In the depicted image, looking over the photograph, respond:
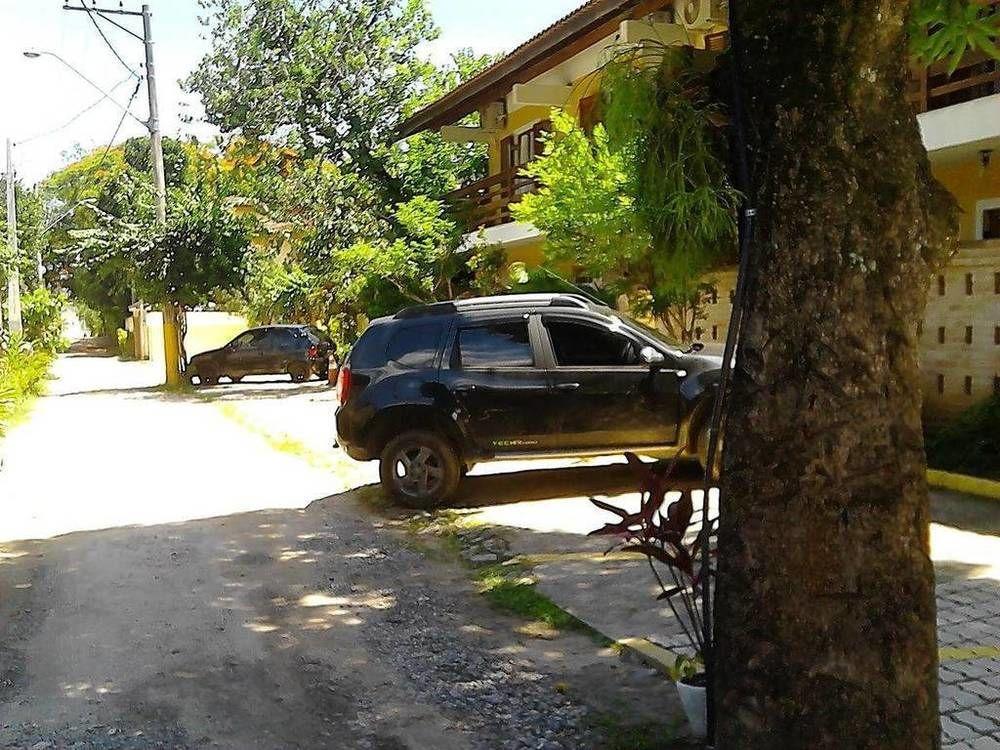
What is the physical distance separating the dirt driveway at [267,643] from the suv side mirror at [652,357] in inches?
110

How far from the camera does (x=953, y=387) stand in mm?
11195

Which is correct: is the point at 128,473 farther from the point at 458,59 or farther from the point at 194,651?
the point at 458,59

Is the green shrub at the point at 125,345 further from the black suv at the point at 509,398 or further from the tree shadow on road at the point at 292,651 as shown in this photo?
the tree shadow on road at the point at 292,651

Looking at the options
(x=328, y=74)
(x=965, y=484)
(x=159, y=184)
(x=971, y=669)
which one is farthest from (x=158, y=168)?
(x=971, y=669)

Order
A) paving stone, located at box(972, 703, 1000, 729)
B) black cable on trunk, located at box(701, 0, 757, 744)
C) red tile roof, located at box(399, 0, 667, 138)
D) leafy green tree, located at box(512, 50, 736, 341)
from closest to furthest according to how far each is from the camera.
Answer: black cable on trunk, located at box(701, 0, 757, 744)
paving stone, located at box(972, 703, 1000, 729)
leafy green tree, located at box(512, 50, 736, 341)
red tile roof, located at box(399, 0, 667, 138)

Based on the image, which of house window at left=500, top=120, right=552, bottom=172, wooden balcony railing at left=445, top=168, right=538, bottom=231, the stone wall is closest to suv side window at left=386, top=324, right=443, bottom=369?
the stone wall

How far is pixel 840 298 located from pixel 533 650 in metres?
3.10

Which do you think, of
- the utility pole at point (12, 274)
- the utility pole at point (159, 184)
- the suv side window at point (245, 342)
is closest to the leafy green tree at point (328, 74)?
the utility pole at point (159, 184)

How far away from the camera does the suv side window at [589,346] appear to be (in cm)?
981

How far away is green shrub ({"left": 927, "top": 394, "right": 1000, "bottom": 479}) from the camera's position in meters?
9.91

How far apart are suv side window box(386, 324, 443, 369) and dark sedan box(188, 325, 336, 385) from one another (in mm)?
18354

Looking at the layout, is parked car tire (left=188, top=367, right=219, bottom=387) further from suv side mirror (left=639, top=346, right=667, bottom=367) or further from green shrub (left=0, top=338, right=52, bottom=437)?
suv side mirror (left=639, top=346, right=667, bottom=367)

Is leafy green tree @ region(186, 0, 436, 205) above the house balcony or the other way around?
above

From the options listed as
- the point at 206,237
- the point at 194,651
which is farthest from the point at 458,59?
the point at 194,651
